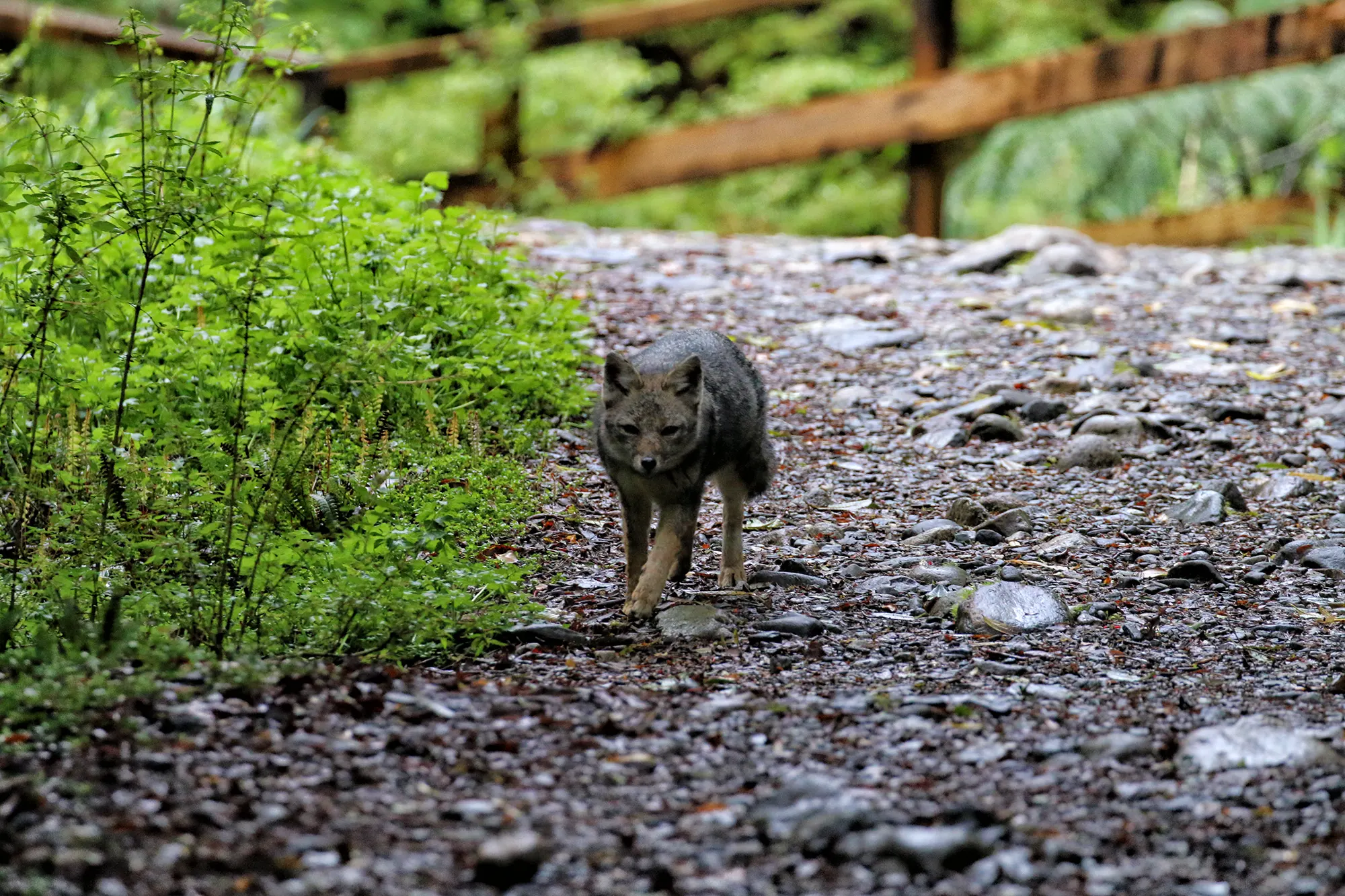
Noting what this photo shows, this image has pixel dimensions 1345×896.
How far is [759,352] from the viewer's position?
313 inches

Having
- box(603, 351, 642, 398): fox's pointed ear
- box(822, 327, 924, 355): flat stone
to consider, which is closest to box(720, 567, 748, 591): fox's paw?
box(603, 351, 642, 398): fox's pointed ear

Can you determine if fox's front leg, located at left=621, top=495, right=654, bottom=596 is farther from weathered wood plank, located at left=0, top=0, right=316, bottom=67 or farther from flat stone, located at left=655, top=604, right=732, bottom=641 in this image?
weathered wood plank, located at left=0, top=0, right=316, bottom=67

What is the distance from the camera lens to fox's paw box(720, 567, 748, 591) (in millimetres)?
4926

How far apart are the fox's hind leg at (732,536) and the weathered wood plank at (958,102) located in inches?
263

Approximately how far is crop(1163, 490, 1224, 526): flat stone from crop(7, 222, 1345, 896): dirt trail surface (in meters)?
0.03

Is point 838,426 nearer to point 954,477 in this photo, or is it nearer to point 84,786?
point 954,477

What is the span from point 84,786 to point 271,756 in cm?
41

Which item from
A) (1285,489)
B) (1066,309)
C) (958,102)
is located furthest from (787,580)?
(958,102)

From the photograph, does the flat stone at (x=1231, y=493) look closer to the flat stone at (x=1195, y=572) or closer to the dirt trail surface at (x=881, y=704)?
the dirt trail surface at (x=881, y=704)

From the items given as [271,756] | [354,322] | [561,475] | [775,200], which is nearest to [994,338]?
[561,475]

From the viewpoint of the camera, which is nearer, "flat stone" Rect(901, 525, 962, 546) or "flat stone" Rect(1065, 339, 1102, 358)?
"flat stone" Rect(901, 525, 962, 546)

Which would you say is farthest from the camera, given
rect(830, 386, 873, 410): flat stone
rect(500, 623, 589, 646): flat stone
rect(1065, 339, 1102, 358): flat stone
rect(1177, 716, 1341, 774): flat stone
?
rect(1065, 339, 1102, 358): flat stone

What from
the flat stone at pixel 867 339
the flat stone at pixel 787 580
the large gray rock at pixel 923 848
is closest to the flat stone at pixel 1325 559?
the flat stone at pixel 787 580

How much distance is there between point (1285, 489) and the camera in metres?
5.93
